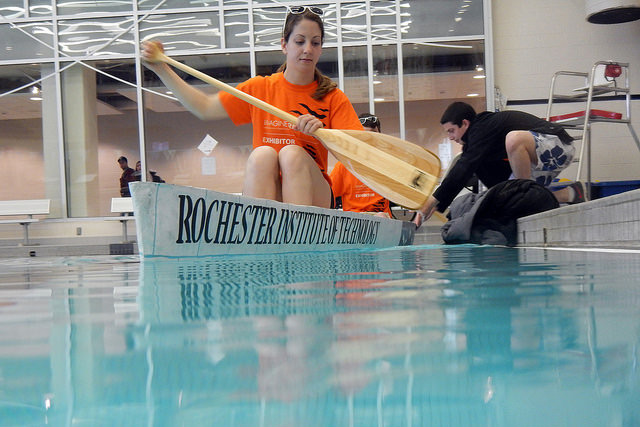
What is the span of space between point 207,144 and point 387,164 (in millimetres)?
6845

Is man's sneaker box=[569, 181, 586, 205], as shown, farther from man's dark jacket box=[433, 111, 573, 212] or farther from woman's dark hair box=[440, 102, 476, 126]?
woman's dark hair box=[440, 102, 476, 126]

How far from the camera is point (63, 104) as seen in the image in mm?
8539

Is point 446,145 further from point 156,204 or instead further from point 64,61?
point 156,204

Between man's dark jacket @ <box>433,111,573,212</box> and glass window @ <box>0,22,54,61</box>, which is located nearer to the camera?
man's dark jacket @ <box>433,111,573,212</box>

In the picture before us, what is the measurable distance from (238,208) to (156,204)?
1.25ft

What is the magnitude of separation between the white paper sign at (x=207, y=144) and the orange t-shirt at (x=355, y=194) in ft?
18.2

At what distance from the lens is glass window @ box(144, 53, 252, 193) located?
8.28 meters

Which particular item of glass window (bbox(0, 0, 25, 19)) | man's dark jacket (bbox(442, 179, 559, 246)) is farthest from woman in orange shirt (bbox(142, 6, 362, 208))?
glass window (bbox(0, 0, 25, 19))

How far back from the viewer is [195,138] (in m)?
9.70

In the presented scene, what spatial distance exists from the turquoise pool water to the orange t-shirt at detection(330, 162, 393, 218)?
11.1 feet

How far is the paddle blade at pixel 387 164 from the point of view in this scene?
3.06 metres

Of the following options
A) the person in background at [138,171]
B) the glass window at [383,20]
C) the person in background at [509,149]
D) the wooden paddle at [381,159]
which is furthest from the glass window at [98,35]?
the person in background at [509,149]

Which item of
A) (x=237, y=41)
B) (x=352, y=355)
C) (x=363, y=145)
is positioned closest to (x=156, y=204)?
(x=363, y=145)

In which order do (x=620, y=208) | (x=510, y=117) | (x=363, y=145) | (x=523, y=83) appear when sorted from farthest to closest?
(x=523, y=83) → (x=510, y=117) → (x=363, y=145) → (x=620, y=208)
